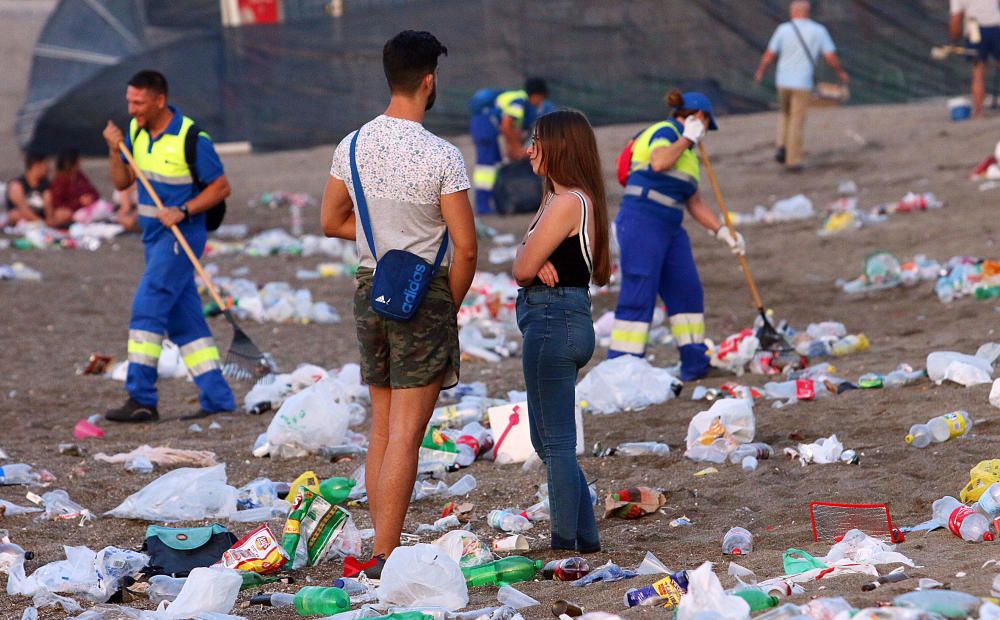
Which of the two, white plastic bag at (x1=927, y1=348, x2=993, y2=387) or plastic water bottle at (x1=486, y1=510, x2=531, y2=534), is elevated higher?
white plastic bag at (x1=927, y1=348, x2=993, y2=387)

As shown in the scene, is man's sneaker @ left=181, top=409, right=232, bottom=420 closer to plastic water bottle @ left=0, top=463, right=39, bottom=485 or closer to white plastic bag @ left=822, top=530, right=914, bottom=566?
plastic water bottle @ left=0, top=463, right=39, bottom=485

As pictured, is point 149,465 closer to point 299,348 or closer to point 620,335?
point 620,335

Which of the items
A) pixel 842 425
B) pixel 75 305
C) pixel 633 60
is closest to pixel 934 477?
pixel 842 425

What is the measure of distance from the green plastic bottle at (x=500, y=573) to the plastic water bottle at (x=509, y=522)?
0.74 meters

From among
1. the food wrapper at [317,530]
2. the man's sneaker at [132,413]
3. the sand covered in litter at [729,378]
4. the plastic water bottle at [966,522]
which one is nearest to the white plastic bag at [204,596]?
the sand covered in litter at [729,378]

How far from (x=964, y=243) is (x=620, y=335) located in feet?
14.1

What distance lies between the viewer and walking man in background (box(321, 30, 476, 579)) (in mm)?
4254

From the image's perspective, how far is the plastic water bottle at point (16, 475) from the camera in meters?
5.94

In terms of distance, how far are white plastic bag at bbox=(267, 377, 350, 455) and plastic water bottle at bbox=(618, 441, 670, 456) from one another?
135 cm

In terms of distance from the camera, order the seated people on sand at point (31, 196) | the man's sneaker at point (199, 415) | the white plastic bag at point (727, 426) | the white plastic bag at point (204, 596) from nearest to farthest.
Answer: the white plastic bag at point (204, 596) → the white plastic bag at point (727, 426) → the man's sneaker at point (199, 415) → the seated people on sand at point (31, 196)

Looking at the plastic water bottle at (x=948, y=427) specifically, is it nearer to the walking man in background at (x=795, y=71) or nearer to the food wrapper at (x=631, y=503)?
the food wrapper at (x=631, y=503)

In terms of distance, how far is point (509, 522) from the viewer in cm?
510

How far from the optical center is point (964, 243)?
10.5 m

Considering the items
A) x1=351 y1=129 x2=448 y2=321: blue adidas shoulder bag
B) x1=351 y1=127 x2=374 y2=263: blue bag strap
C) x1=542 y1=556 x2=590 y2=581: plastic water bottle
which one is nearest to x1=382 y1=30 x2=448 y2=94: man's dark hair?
x1=351 y1=127 x2=374 y2=263: blue bag strap
